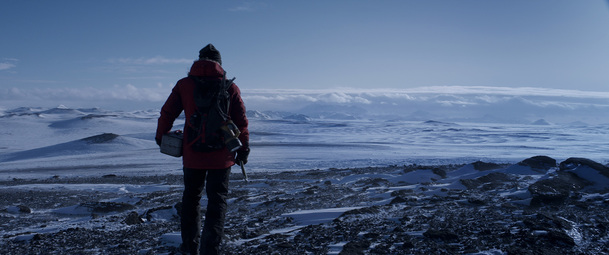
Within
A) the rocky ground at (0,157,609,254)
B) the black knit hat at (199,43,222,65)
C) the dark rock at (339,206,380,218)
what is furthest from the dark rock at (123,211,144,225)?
the black knit hat at (199,43,222,65)

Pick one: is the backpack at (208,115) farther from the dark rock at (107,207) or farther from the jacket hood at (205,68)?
the dark rock at (107,207)

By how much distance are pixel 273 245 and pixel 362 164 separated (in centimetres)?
1168

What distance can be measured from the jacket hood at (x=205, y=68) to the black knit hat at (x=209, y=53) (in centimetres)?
17

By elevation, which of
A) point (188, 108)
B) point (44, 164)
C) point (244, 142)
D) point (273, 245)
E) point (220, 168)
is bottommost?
point (44, 164)

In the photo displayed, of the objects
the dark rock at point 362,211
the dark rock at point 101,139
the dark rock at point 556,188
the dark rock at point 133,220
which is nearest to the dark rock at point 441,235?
the dark rock at point 362,211

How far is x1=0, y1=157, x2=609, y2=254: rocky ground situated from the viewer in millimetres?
3496

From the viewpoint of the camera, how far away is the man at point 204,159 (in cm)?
307

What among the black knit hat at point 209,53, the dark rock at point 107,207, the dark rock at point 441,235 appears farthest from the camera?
the dark rock at point 107,207

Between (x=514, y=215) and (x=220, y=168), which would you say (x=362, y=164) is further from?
(x=220, y=168)

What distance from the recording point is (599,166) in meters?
7.48

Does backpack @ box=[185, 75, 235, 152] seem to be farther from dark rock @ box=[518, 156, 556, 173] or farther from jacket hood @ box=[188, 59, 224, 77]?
dark rock @ box=[518, 156, 556, 173]

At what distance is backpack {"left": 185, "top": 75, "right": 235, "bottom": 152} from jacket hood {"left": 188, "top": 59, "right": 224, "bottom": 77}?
0.04 metres

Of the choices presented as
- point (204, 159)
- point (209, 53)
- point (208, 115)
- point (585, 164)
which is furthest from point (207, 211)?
point (585, 164)

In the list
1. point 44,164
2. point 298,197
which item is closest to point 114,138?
point 44,164
